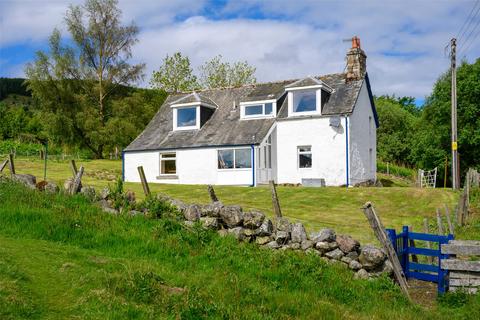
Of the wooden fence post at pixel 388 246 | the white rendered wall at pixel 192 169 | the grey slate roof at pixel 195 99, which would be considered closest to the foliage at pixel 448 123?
the grey slate roof at pixel 195 99

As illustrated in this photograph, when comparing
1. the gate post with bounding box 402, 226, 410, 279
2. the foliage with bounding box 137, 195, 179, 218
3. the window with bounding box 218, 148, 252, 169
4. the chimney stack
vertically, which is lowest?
the gate post with bounding box 402, 226, 410, 279

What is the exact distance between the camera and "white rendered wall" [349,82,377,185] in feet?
107

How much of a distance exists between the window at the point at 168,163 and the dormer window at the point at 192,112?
2617 millimetres

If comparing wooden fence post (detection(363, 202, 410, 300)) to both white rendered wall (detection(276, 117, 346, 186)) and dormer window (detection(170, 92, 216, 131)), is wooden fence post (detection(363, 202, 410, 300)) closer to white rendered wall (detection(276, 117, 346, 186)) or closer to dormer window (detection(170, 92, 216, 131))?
white rendered wall (detection(276, 117, 346, 186))

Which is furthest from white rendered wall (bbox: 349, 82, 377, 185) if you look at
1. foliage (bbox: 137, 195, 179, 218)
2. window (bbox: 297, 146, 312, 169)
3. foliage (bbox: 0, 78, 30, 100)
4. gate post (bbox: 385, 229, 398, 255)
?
foliage (bbox: 0, 78, 30, 100)

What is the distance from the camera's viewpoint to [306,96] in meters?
33.2

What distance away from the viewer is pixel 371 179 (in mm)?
35969

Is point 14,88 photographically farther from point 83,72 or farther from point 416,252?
point 416,252

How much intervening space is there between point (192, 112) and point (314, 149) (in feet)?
33.1

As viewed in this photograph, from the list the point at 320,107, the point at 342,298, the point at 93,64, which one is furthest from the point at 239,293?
the point at 93,64

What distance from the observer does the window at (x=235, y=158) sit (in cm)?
3275

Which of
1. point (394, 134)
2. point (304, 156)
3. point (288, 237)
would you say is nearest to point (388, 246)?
point (288, 237)

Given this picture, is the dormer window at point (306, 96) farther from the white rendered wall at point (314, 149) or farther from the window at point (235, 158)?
the window at point (235, 158)

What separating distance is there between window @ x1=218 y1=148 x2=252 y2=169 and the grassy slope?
19659 mm
